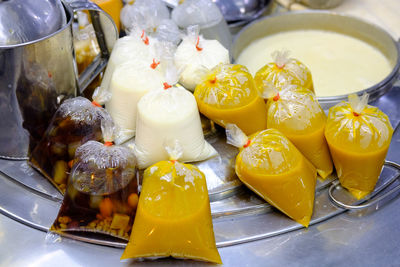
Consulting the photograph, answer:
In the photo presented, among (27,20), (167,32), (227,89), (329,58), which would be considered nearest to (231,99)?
(227,89)

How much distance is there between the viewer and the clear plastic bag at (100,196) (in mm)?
861

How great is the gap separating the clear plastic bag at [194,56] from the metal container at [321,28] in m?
0.20

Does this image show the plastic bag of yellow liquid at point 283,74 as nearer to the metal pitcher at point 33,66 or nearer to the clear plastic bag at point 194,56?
the clear plastic bag at point 194,56

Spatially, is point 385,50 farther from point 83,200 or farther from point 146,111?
point 83,200

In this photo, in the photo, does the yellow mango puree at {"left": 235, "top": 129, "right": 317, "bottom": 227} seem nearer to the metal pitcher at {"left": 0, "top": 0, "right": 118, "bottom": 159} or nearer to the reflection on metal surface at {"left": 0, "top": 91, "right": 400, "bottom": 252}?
the reflection on metal surface at {"left": 0, "top": 91, "right": 400, "bottom": 252}

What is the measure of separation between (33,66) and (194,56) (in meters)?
0.41

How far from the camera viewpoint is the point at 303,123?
0.96 m

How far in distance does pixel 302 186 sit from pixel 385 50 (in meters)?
0.75

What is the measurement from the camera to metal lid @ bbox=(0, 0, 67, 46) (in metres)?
0.89

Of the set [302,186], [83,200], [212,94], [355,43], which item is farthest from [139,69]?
[355,43]

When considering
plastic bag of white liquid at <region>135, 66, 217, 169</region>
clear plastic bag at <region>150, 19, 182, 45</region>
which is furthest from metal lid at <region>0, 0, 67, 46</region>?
clear plastic bag at <region>150, 19, 182, 45</region>

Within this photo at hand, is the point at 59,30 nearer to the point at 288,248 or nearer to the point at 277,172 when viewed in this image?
the point at 277,172

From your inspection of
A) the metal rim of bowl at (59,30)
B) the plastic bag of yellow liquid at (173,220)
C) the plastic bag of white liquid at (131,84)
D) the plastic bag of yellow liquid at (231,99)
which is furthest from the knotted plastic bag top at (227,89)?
the metal rim of bowl at (59,30)

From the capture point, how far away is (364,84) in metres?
1.32
